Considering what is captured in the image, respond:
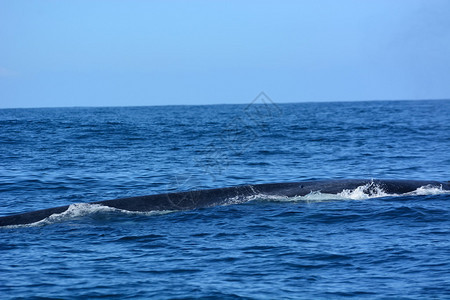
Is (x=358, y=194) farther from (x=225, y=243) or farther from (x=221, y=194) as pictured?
(x=225, y=243)

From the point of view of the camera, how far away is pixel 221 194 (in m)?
19.4

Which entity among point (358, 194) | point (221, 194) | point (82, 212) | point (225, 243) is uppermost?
point (221, 194)

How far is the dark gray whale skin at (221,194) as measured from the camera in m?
17.7

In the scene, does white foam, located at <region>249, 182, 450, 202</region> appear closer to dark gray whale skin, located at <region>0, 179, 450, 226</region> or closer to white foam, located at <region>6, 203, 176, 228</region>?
dark gray whale skin, located at <region>0, 179, 450, 226</region>

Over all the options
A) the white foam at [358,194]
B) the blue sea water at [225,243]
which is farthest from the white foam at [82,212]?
the white foam at [358,194]

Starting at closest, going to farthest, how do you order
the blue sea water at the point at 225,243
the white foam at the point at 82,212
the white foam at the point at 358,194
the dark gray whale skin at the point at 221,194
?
the blue sea water at the point at 225,243 → the white foam at the point at 82,212 → the dark gray whale skin at the point at 221,194 → the white foam at the point at 358,194

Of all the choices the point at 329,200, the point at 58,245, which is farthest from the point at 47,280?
the point at 329,200

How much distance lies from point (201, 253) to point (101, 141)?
34347 millimetres

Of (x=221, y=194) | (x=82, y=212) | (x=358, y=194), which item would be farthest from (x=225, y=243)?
(x=358, y=194)

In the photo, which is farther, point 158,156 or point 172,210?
point 158,156

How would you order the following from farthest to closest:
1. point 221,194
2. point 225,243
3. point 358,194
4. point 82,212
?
point 358,194 < point 221,194 < point 82,212 < point 225,243

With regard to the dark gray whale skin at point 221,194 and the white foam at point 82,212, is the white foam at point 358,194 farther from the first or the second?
the white foam at point 82,212

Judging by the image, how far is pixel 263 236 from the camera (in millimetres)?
15156

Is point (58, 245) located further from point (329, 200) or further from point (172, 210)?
point (329, 200)
